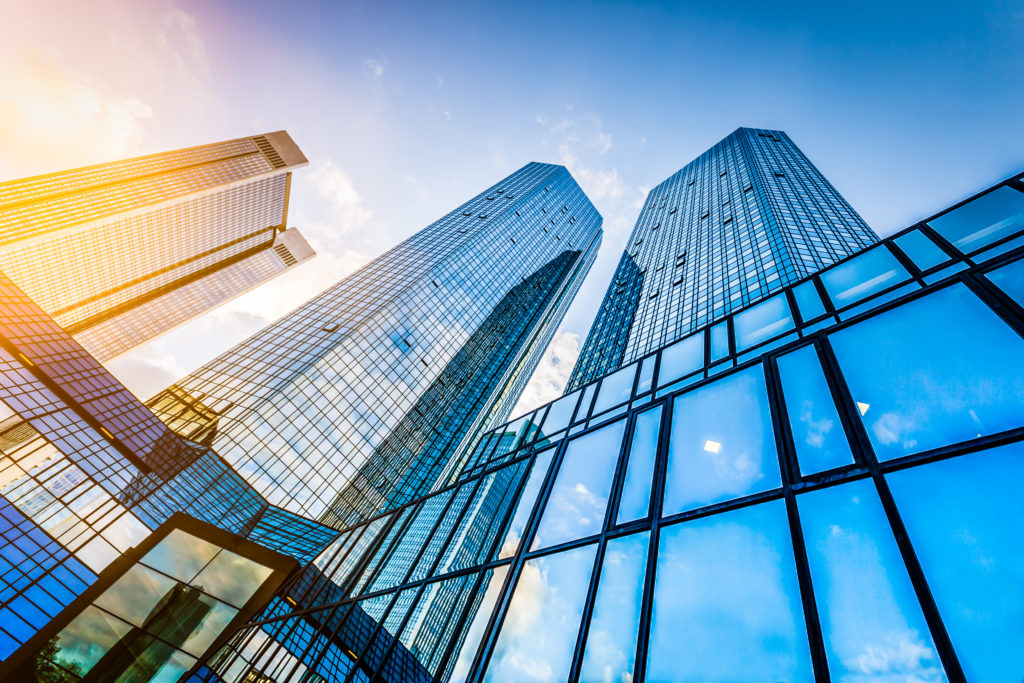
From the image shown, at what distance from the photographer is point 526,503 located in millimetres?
11180

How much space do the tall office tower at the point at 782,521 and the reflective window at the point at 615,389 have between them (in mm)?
776

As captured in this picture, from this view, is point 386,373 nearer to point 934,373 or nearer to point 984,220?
point 984,220

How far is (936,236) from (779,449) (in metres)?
7.49

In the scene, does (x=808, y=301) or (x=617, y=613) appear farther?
(x=808, y=301)

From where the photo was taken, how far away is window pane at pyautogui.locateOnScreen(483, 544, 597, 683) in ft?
22.9

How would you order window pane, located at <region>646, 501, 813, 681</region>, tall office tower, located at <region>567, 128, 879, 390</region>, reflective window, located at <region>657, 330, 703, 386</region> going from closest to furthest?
window pane, located at <region>646, 501, 813, 681</region>, reflective window, located at <region>657, 330, 703, 386</region>, tall office tower, located at <region>567, 128, 879, 390</region>

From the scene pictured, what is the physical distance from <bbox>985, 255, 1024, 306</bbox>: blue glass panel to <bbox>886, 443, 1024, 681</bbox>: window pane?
2.90m

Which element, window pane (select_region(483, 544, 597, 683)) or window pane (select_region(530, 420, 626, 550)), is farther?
window pane (select_region(530, 420, 626, 550))

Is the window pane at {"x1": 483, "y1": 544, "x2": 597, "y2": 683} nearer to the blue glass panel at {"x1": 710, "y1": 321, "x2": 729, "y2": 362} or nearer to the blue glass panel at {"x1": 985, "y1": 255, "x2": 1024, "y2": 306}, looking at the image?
the blue glass panel at {"x1": 710, "y1": 321, "x2": 729, "y2": 362}

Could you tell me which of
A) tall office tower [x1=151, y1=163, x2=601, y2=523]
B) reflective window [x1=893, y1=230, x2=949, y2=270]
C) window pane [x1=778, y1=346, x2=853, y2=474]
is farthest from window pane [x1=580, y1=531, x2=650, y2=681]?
tall office tower [x1=151, y1=163, x2=601, y2=523]

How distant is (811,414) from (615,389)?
8.21m

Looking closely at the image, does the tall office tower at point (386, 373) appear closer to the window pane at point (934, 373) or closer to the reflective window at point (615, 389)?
the reflective window at point (615, 389)

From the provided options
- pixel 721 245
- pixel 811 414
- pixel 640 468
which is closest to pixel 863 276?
pixel 811 414

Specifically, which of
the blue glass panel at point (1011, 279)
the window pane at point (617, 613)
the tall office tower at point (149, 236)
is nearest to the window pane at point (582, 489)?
the window pane at point (617, 613)
